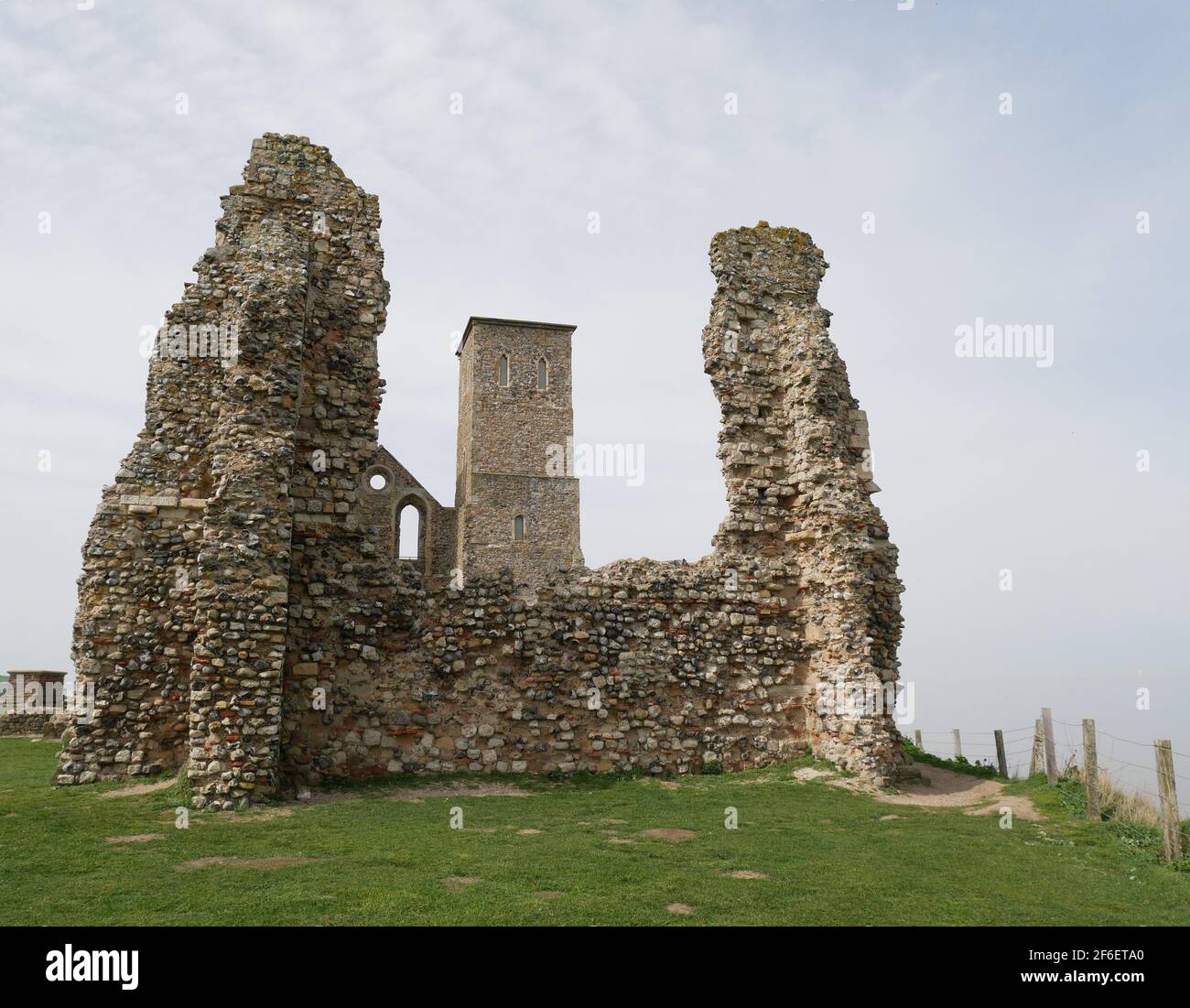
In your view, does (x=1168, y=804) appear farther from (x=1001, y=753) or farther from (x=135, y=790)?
(x=135, y=790)

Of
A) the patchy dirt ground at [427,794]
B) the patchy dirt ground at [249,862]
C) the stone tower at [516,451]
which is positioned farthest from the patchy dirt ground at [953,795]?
the stone tower at [516,451]

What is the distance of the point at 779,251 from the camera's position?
1536cm

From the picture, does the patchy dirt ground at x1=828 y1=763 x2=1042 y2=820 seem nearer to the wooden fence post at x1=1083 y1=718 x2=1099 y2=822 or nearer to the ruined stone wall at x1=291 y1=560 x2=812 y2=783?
the wooden fence post at x1=1083 y1=718 x2=1099 y2=822

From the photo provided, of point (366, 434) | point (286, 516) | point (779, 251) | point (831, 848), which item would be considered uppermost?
point (779, 251)

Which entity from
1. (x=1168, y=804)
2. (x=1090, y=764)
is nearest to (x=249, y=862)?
(x=1168, y=804)

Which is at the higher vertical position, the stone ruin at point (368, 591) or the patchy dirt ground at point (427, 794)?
the stone ruin at point (368, 591)

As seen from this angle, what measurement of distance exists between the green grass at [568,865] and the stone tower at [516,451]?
27118 mm

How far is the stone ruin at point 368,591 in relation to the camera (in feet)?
35.8

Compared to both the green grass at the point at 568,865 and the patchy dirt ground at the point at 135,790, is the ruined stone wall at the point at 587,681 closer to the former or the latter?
the green grass at the point at 568,865

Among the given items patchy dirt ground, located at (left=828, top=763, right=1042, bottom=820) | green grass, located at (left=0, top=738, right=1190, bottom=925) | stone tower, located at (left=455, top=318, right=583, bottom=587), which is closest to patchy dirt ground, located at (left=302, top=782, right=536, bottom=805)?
green grass, located at (left=0, top=738, right=1190, bottom=925)

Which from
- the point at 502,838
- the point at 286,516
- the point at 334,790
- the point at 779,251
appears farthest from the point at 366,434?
the point at 779,251
